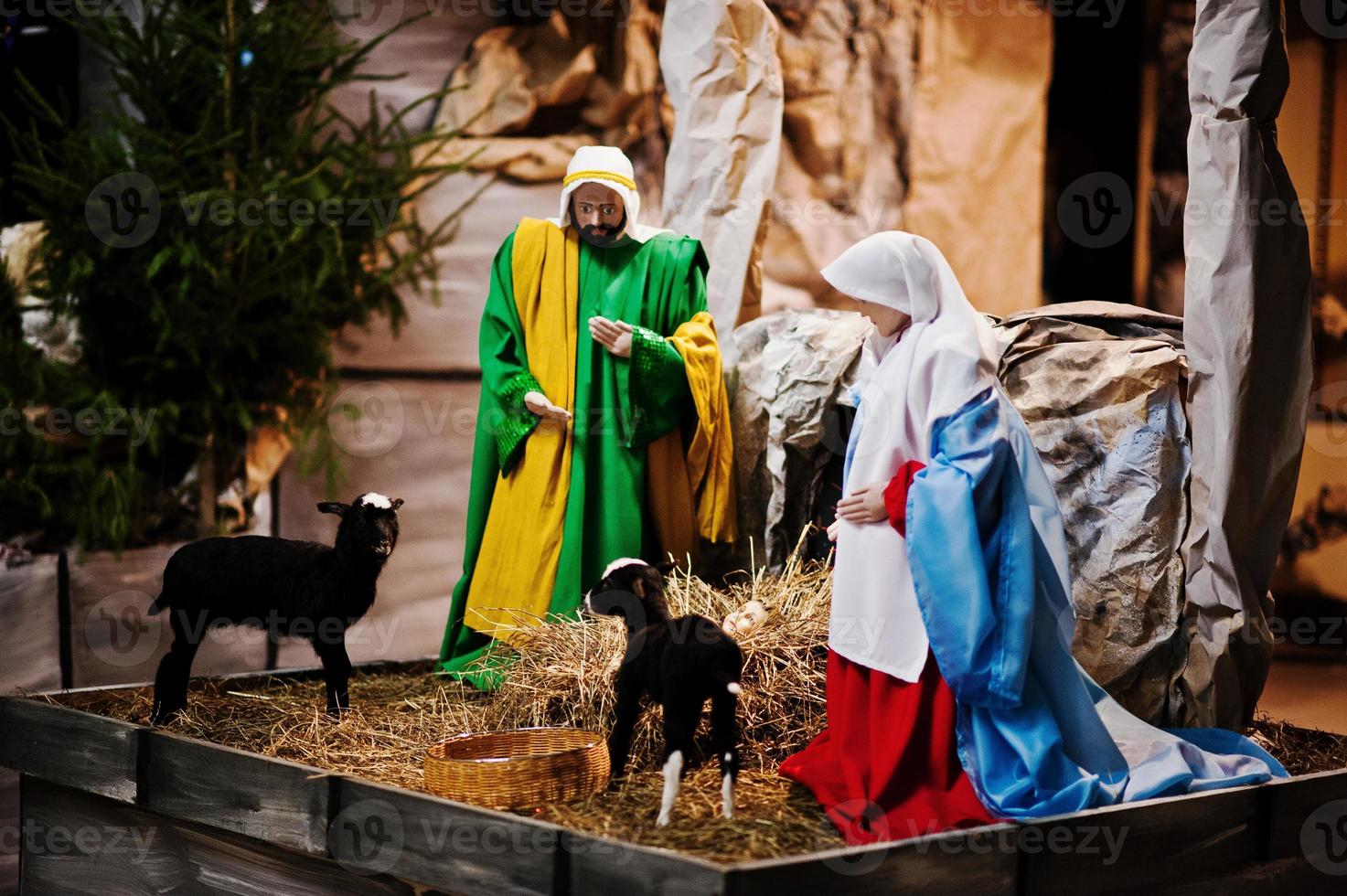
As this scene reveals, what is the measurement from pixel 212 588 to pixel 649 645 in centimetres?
141

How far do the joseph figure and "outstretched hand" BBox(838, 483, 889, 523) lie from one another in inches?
46.6

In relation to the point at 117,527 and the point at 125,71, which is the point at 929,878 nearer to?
the point at 117,527

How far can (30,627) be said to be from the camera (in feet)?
18.0

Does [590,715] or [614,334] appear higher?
[614,334]

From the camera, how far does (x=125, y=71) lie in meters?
6.09

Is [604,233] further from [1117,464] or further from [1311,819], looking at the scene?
[1311,819]

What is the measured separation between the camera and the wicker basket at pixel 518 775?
10.4 ft

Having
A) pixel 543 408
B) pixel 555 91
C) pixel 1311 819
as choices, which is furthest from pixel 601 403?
pixel 555 91

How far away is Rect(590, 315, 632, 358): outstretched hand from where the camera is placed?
14.3ft

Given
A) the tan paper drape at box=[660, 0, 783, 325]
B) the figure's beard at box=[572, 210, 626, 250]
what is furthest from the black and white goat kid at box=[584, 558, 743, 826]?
the tan paper drape at box=[660, 0, 783, 325]

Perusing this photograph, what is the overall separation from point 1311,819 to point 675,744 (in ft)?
5.61

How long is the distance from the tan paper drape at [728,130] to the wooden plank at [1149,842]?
8.37 feet

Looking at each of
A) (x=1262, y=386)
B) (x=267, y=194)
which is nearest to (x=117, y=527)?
(x=267, y=194)

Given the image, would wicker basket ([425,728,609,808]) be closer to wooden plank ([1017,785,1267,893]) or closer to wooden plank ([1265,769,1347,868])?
wooden plank ([1017,785,1267,893])
